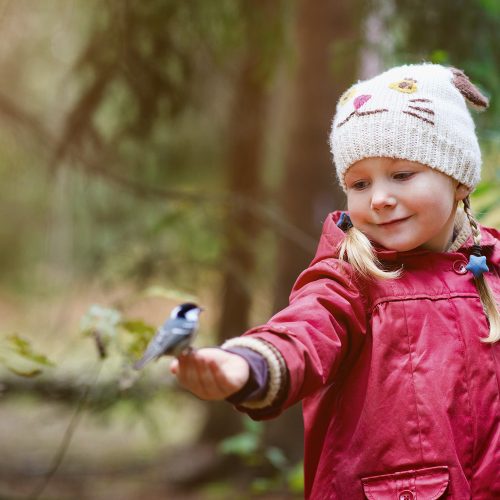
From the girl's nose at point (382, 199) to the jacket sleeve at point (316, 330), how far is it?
0.17 metres

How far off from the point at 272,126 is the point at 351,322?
18.9 ft

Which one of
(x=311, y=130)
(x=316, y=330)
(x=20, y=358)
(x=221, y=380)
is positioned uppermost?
(x=311, y=130)

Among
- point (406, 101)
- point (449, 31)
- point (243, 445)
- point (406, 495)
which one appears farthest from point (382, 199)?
point (243, 445)

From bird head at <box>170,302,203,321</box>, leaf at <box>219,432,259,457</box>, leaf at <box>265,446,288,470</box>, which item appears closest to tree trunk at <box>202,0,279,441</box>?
leaf at <box>219,432,259,457</box>

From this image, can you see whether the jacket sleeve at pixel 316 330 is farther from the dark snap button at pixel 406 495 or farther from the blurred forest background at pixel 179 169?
the blurred forest background at pixel 179 169

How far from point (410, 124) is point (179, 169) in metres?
5.08

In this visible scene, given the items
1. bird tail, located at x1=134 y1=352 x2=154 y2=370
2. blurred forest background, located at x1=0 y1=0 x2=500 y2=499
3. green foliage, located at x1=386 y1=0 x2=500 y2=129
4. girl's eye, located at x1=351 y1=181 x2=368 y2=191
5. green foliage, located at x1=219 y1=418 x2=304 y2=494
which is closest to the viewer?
bird tail, located at x1=134 y1=352 x2=154 y2=370

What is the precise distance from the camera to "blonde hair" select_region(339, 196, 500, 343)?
198cm

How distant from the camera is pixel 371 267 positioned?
77.3 inches

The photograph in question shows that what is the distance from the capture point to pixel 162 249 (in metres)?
6.43

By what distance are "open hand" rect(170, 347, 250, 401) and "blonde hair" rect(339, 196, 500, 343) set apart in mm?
585

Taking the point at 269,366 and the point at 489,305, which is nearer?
the point at 269,366

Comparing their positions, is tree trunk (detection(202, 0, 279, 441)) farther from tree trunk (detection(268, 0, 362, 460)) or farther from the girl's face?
the girl's face

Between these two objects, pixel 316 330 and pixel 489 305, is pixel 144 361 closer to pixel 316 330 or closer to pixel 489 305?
pixel 316 330
